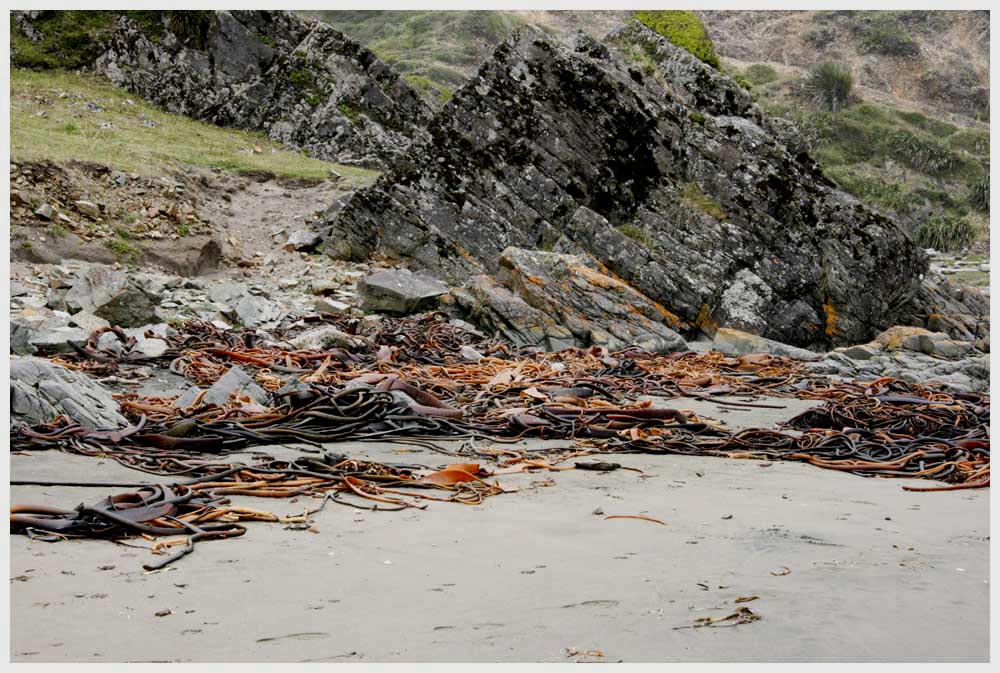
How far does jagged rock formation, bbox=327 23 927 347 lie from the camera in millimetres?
14836

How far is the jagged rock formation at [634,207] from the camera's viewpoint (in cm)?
1484

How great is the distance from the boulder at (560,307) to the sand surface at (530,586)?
27.0 ft

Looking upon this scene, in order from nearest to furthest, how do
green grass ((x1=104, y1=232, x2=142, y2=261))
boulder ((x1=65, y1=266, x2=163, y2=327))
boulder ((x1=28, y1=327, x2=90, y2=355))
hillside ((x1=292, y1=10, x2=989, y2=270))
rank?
boulder ((x1=28, y1=327, x2=90, y2=355)), boulder ((x1=65, y1=266, x2=163, y2=327)), green grass ((x1=104, y1=232, x2=142, y2=261)), hillside ((x1=292, y1=10, x2=989, y2=270))

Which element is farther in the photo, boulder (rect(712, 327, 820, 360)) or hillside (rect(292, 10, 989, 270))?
hillside (rect(292, 10, 989, 270))

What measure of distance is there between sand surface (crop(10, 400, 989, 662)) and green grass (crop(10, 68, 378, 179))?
12.8 meters

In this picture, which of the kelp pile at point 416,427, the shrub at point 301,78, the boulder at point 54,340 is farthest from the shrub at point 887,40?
the boulder at point 54,340

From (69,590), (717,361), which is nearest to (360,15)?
(717,361)

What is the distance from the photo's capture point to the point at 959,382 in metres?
9.02

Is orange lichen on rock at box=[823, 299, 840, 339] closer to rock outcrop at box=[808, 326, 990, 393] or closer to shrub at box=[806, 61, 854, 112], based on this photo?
rock outcrop at box=[808, 326, 990, 393]

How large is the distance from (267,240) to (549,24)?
6301 cm

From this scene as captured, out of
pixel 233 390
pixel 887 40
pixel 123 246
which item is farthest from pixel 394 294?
pixel 887 40

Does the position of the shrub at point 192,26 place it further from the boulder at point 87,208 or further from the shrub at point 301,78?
the boulder at point 87,208

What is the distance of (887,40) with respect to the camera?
69750 millimetres

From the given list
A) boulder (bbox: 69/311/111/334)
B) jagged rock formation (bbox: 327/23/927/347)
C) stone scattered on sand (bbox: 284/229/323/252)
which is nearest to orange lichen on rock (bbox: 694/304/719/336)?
jagged rock formation (bbox: 327/23/927/347)
